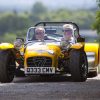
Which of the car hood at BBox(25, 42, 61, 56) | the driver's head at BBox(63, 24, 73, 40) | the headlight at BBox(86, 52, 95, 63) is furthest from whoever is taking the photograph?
the headlight at BBox(86, 52, 95, 63)

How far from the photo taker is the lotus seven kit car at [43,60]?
52.8 feet

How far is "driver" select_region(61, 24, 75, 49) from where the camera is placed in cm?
1681

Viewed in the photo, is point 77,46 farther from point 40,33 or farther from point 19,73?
point 19,73

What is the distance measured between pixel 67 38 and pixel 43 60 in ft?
4.50

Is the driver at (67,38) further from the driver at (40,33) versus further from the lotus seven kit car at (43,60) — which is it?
the driver at (40,33)

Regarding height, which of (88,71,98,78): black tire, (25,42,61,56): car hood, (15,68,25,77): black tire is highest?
(25,42,61,56): car hood

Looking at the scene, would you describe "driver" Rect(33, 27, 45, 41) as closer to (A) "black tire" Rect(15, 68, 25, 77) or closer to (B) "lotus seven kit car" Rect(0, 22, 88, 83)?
(B) "lotus seven kit car" Rect(0, 22, 88, 83)

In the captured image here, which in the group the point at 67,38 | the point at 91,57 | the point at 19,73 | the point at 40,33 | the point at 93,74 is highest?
the point at 40,33

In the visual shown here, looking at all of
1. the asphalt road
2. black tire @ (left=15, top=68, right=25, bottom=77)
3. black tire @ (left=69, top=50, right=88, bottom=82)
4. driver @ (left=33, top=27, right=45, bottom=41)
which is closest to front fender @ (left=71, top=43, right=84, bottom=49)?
black tire @ (left=69, top=50, right=88, bottom=82)

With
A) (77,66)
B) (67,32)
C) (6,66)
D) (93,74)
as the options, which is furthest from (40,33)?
(93,74)

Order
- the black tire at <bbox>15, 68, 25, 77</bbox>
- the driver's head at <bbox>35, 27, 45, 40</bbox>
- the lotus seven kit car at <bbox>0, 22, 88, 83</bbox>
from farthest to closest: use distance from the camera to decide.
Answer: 1. the driver's head at <bbox>35, 27, 45, 40</bbox>
2. the black tire at <bbox>15, 68, 25, 77</bbox>
3. the lotus seven kit car at <bbox>0, 22, 88, 83</bbox>

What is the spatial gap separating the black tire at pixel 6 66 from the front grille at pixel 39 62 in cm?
62

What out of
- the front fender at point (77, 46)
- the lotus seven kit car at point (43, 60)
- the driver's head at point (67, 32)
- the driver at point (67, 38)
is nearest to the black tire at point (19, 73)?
the lotus seven kit car at point (43, 60)

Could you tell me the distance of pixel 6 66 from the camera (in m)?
16.4
